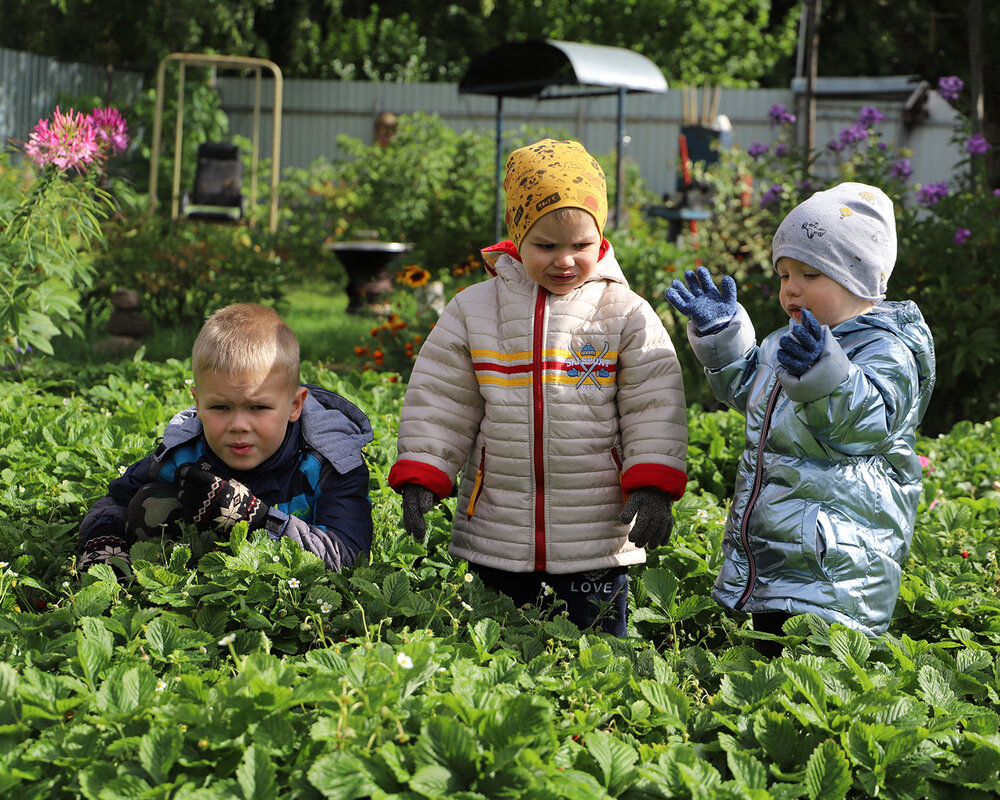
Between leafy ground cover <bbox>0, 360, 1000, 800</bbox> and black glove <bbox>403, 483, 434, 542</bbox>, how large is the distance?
173 millimetres

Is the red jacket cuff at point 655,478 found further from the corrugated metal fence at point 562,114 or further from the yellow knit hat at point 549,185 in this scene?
the corrugated metal fence at point 562,114

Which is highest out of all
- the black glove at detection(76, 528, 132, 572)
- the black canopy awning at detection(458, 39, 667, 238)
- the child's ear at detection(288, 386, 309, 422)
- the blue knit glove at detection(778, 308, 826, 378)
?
the black canopy awning at detection(458, 39, 667, 238)

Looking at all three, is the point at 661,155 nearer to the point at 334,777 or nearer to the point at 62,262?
the point at 62,262

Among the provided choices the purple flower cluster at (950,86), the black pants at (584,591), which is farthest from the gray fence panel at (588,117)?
the black pants at (584,591)

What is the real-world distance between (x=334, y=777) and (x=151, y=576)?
3.30 feet

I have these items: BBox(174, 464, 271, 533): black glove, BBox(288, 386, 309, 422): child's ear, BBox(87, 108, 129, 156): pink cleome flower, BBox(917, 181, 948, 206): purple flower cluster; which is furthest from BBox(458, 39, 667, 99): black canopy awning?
BBox(174, 464, 271, 533): black glove

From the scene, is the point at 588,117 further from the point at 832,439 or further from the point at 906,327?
the point at 832,439

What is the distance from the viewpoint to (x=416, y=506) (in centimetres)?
269

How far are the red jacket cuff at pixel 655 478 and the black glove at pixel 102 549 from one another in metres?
1.25

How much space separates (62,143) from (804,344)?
366cm

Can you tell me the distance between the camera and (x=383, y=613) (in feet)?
7.85

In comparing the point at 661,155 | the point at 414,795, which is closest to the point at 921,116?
the point at 661,155

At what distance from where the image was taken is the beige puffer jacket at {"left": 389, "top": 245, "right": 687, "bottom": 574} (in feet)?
8.83

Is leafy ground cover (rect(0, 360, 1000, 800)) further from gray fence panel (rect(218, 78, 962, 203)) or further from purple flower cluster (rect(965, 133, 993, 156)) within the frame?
gray fence panel (rect(218, 78, 962, 203))
